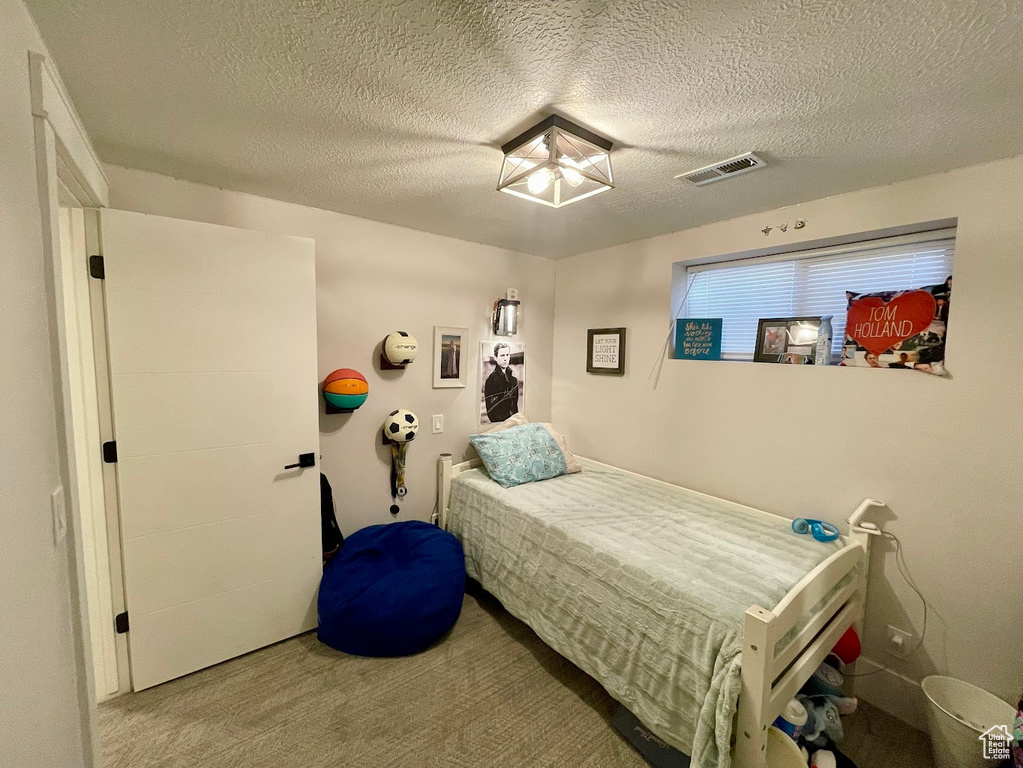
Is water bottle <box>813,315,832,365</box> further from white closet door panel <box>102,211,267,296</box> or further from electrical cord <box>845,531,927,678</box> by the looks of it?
white closet door panel <box>102,211,267,296</box>

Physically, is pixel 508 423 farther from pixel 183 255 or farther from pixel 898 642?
pixel 898 642

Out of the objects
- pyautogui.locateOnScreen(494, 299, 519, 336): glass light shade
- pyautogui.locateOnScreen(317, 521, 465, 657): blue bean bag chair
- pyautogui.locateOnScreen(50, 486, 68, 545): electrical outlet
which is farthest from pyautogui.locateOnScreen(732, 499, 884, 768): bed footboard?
pyautogui.locateOnScreen(494, 299, 519, 336): glass light shade

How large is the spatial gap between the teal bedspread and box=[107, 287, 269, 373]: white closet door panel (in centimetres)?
155

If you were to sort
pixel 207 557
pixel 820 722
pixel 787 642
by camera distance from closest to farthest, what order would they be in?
1. pixel 787 642
2. pixel 820 722
3. pixel 207 557

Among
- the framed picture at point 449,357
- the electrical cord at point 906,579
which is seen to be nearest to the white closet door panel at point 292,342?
the framed picture at point 449,357

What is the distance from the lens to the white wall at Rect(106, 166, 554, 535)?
2.26m

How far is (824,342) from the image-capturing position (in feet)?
7.06

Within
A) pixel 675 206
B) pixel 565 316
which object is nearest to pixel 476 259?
pixel 565 316

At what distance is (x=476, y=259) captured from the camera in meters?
3.07

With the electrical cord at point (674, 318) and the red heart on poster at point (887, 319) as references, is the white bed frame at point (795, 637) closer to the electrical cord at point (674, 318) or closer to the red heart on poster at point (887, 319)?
the red heart on poster at point (887, 319)

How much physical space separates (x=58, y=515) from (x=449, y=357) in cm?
210

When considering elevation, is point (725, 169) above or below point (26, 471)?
above

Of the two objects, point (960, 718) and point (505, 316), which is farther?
point (505, 316)

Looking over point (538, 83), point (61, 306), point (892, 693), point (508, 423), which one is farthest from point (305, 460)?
point (892, 693)
